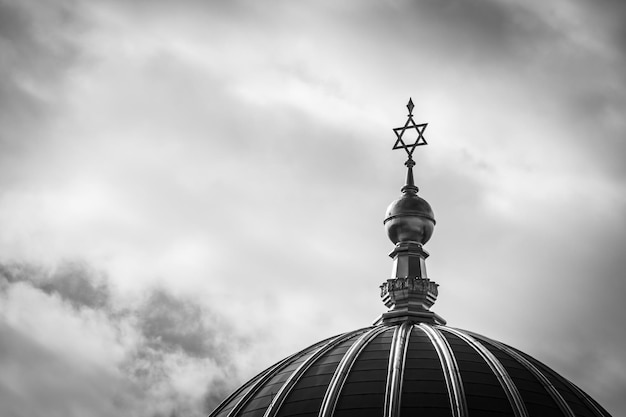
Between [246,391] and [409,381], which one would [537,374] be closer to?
[409,381]

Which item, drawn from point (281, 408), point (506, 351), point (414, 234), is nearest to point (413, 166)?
point (414, 234)

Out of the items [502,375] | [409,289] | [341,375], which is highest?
[409,289]

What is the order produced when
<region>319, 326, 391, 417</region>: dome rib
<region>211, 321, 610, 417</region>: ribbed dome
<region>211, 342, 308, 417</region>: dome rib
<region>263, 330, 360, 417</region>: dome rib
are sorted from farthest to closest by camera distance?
<region>211, 342, 308, 417</region>: dome rib
<region>263, 330, 360, 417</region>: dome rib
<region>319, 326, 391, 417</region>: dome rib
<region>211, 321, 610, 417</region>: ribbed dome

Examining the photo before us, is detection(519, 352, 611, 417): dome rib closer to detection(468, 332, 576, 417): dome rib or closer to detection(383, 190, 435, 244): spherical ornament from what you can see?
detection(468, 332, 576, 417): dome rib

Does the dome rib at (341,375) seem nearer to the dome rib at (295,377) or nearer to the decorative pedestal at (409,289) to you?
the dome rib at (295,377)

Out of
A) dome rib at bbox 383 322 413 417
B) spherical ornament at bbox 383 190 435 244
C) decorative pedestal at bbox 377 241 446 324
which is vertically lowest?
dome rib at bbox 383 322 413 417

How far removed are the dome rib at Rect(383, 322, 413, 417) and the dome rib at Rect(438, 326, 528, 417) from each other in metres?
2.61

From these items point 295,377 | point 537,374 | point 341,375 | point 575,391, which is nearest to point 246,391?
point 295,377

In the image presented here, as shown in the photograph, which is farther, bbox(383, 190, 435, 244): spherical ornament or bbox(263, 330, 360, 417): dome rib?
bbox(383, 190, 435, 244): spherical ornament

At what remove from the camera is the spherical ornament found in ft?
227

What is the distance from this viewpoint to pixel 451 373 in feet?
185

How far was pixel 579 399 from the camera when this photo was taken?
194ft

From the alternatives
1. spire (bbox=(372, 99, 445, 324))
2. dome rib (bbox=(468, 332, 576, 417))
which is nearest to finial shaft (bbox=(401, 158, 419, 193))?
spire (bbox=(372, 99, 445, 324))

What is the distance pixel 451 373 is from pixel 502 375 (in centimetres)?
Answer: 223
